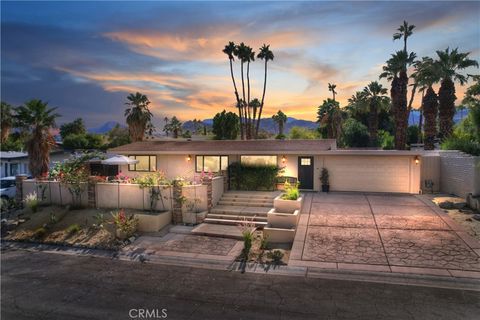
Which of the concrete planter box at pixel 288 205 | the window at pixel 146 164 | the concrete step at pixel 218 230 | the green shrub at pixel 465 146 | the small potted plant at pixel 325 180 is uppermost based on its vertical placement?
the green shrub at pixel 465 146

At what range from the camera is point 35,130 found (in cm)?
2311

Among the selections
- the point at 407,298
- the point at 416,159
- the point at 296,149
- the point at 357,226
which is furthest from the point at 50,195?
the point at 416,159

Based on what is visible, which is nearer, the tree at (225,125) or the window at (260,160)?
the window at (260,160)

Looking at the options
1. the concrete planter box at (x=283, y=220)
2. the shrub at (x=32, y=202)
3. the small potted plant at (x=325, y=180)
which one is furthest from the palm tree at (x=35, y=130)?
the small potted plant at (x=325, y=180)

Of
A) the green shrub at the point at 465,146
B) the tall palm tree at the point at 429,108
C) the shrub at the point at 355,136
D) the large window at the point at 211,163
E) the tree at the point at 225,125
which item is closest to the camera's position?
the green shrub at the point at 465,146

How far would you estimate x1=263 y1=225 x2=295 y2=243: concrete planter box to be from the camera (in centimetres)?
1401

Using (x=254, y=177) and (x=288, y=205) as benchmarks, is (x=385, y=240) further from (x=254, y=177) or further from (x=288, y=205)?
(x=254, y=177)

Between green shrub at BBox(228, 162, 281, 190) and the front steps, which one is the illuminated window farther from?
the front steps

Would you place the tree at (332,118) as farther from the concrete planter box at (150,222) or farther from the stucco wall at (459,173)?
the concrete planter box at (150,222)

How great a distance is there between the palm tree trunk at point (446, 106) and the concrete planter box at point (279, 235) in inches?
927

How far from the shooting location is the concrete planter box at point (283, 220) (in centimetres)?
1504

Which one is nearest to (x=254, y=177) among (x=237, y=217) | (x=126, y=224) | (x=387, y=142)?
(x=237, y=217)

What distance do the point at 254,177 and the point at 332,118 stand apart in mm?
30546

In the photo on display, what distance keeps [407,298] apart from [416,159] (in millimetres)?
14325
